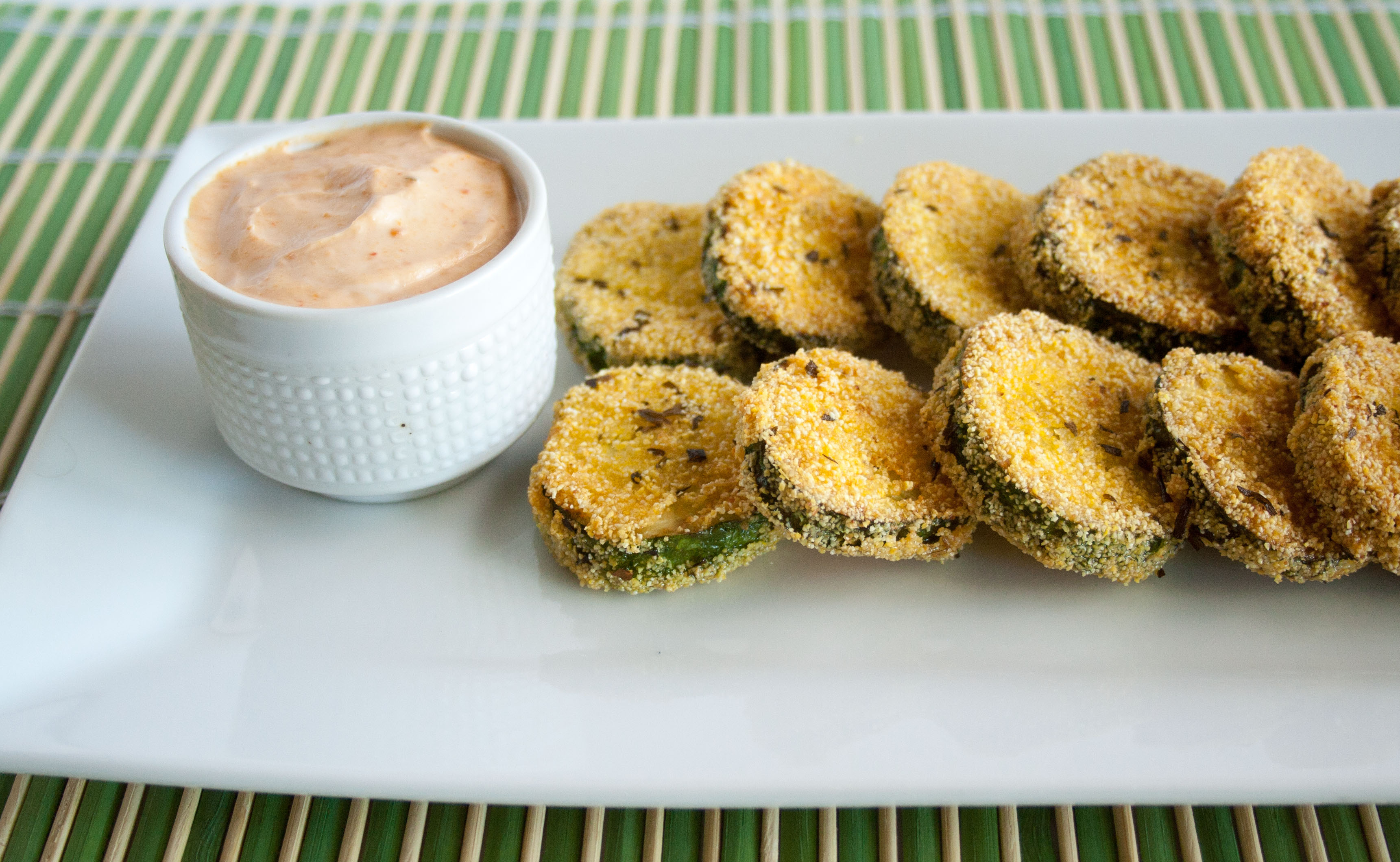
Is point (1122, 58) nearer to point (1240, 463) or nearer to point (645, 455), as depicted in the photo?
point (1240, 463)

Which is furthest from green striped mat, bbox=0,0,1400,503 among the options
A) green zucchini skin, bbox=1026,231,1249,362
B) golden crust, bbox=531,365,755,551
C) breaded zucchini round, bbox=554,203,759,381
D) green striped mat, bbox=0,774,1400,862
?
green striped mat, bbox=0,774,1400,862

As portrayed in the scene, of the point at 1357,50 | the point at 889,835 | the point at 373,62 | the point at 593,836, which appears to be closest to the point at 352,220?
the point at 593,836

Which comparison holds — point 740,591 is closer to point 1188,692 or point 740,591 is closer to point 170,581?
point 1188,692

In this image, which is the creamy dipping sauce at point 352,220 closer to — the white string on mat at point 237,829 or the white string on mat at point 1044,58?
the white string on mat at point 237,829

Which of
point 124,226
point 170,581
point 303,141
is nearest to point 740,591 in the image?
point 170,581

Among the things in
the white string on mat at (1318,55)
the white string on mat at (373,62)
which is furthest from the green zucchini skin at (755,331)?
the white string on mat at (1318,55)

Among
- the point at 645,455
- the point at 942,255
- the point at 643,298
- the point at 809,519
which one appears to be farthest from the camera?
the point at 643,298
